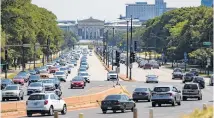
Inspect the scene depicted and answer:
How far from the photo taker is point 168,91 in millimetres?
49031

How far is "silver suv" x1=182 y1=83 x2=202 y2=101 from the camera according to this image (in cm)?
5795

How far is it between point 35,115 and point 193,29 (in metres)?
116

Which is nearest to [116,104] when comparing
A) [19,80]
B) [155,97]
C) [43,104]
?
[43,104]

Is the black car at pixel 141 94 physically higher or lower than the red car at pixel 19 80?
higher

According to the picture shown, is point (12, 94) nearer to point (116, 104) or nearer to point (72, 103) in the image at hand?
point (72, 103)

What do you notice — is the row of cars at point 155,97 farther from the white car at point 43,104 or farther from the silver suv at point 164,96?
the white car at point 43,104

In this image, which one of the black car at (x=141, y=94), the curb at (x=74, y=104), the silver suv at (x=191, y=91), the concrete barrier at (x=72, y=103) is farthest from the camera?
the silver suv at (x=191, y=91)

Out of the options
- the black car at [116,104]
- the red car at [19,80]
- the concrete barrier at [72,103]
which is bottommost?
the red car at [19,80]

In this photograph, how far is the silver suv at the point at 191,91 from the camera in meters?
58.0

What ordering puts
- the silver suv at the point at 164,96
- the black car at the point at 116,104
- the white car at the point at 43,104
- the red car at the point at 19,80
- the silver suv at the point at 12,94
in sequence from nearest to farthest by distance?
the white car at the point at 43,104 < the black car at the point at 116,104 < the silver suv at the point at 164,96 < the silver suv at the point at 12,94 < the red car at the point at 19,80

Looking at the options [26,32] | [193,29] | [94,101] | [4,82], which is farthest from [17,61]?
[94,101]

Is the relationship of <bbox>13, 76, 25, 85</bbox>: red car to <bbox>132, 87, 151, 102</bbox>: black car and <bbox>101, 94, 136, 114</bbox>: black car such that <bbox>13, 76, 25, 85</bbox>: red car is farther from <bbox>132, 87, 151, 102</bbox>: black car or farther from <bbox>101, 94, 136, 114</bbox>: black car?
<bbox>101, 94, 136, 114</bbox>: black car

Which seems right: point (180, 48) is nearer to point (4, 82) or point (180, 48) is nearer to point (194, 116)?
point (4, 82)

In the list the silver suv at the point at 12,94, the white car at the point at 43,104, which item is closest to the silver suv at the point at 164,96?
the white car at the point at 43,104
